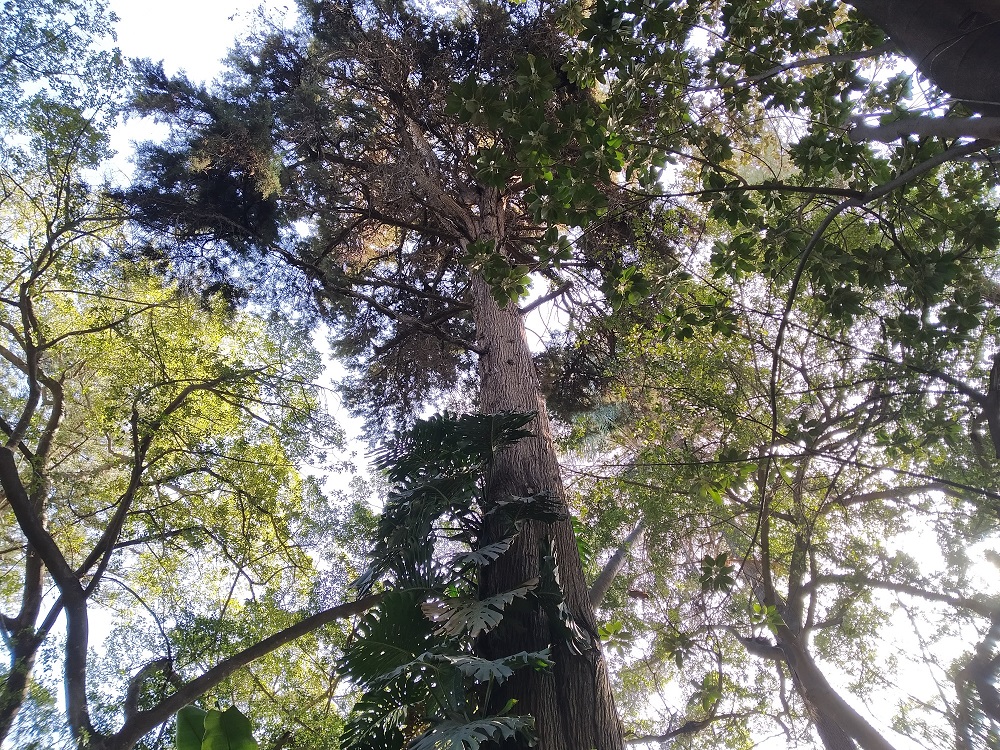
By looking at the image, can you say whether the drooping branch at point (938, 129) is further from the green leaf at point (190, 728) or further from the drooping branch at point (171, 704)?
the drooping branch at point (171, 704)

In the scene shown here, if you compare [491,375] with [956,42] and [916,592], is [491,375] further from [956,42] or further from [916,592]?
[916,592]

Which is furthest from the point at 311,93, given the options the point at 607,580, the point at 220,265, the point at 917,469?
the point at 917,469

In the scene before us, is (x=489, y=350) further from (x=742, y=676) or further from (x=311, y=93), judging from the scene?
(x=742, y=676)

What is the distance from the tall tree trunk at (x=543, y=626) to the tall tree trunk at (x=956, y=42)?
2523 millimetres

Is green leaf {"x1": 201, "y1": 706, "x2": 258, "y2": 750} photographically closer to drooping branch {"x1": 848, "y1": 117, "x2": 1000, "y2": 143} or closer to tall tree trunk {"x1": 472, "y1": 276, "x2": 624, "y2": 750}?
tall tree trunk {"x1": 472, "y1": 276, "x2": 624, "y2": 750}

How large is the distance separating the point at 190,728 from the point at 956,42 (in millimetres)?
4068

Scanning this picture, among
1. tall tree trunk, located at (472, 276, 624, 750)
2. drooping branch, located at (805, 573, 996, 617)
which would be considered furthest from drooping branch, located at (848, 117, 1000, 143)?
drooping branch, located at (805, 573, 996, 617)

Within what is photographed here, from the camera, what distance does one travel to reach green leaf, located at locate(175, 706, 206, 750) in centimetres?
279

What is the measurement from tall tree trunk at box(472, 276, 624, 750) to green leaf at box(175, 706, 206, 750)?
142 cm

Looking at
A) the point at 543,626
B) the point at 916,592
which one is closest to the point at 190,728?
the point at 543,626

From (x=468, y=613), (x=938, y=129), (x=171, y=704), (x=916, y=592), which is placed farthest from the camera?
(x=916, y=592)

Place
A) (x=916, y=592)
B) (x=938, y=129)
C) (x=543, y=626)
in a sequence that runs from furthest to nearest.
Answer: (x=916, y=592)
(x=543, y=626)
(x=938, y=129)

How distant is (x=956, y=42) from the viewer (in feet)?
5.57

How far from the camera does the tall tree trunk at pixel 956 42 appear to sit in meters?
1.67
